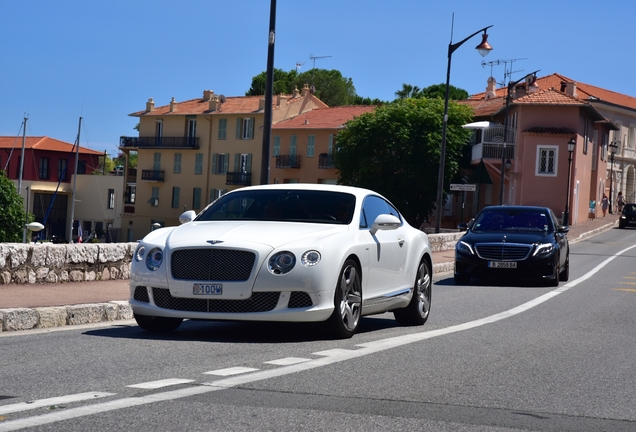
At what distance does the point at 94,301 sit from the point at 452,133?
58.9 m

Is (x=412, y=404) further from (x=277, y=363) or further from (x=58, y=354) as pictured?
(x=58, y=354)

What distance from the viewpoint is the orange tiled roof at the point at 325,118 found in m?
87.6

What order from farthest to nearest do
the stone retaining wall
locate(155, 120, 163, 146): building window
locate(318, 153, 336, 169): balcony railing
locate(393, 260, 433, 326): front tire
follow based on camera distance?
locate(155, 120, 163, 146): building window < locate(318, 153, 336, 169): balcony railing < the stone retaining wall < locate(393, 260, 433, 326): front tire

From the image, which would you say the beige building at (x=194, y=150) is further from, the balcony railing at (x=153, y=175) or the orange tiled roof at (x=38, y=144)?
the orange tiled roof at (x=38, y=144)

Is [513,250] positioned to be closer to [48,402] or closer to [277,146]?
[48,402]

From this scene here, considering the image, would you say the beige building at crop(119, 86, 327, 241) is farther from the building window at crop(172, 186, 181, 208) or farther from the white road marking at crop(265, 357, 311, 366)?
the white road marking at crop(265, 357, 311, 366)

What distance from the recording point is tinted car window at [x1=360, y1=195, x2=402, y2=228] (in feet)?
35.8

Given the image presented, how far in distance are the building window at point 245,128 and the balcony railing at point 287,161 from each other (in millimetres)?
3595

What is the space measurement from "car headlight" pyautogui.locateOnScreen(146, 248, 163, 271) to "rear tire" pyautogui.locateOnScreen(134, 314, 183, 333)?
58 centimetres

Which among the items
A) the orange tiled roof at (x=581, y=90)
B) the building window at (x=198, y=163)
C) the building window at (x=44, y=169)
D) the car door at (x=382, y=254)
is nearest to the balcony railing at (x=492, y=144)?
the orange tiled roof at (x=581, y=90)

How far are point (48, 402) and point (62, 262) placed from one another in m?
8.51

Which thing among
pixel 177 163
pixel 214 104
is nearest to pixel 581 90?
pixel 214 104

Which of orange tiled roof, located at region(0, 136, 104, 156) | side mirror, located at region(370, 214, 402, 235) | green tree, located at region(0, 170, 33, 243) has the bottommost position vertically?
green tree, located at region(0, 170, 33, 243)

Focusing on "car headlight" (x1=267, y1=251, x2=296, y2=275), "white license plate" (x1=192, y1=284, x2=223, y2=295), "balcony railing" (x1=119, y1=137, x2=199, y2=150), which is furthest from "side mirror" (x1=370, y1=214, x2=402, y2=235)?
"balcony railing" (x1=119, y1=137, x2=199, y2=150)
